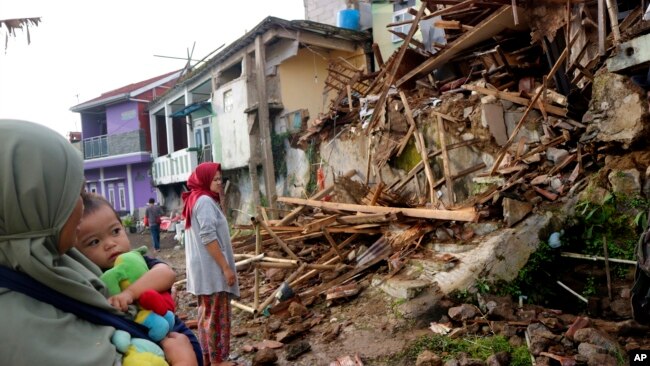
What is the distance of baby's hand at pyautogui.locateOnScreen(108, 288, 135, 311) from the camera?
1.43m

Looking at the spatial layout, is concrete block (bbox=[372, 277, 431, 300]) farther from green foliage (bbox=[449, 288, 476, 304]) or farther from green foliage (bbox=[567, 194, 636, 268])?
green foliage (bbox=[567, 194, 636, 268])

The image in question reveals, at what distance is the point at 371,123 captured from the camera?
9.14 meters

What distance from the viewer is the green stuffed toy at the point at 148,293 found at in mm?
1512

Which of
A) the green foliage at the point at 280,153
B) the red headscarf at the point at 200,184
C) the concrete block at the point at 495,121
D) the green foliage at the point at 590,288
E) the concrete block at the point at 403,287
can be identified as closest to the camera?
the red headscarf at the point at 200,184

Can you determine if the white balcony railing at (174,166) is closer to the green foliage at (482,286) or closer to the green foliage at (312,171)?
the green foliage at (312,171)

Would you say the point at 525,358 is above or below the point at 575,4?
below

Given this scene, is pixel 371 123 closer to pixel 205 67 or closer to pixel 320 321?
pixel 320 321

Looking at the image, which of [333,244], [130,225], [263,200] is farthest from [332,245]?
[130,225]

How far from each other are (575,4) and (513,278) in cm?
419

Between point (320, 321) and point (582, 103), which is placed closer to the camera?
point (320, 321)

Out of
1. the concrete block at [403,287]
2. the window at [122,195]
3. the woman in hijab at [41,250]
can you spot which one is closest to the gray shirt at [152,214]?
the window at [122,195]

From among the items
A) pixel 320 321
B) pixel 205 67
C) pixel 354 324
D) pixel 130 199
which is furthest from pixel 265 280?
pixel 130 199

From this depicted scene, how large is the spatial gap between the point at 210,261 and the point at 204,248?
125 mm

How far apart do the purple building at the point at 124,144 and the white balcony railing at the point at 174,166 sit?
1.14 meters
